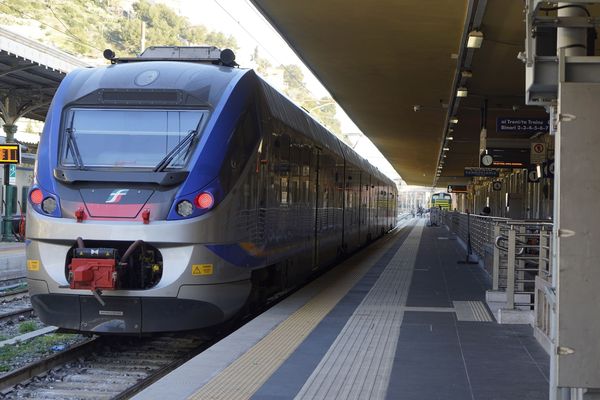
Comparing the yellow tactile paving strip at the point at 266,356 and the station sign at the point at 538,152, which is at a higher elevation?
the station sign at the point at 538,152

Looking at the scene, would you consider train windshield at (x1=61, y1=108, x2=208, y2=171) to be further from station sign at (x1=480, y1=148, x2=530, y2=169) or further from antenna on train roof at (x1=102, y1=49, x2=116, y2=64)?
station sign at (x1=480, y1=148, x2=530, y2=169)

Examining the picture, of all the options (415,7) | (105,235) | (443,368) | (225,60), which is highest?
(415,7)

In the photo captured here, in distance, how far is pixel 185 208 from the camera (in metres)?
7.07

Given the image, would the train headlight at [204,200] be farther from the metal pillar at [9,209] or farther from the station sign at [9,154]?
the metal pillar at [9,209]

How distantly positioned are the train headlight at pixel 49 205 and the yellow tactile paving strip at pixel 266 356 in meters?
2.68

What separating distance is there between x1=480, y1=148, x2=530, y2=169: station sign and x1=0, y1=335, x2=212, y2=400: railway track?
44.2ft

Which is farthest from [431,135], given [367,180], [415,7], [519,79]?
[415,7]

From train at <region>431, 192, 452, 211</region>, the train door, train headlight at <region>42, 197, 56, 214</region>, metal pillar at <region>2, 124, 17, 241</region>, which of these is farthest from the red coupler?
train at <region>431, 192, 452, 211</region>

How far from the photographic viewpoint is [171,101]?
7.71m

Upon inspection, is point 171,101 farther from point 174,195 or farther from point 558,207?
point 558,207

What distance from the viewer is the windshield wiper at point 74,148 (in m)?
7.45

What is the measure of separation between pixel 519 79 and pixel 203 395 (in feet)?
Result: 46.2

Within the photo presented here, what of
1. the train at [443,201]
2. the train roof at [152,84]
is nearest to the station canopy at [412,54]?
the train roof at [152,84]

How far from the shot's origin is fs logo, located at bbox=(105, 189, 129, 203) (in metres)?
7.11
